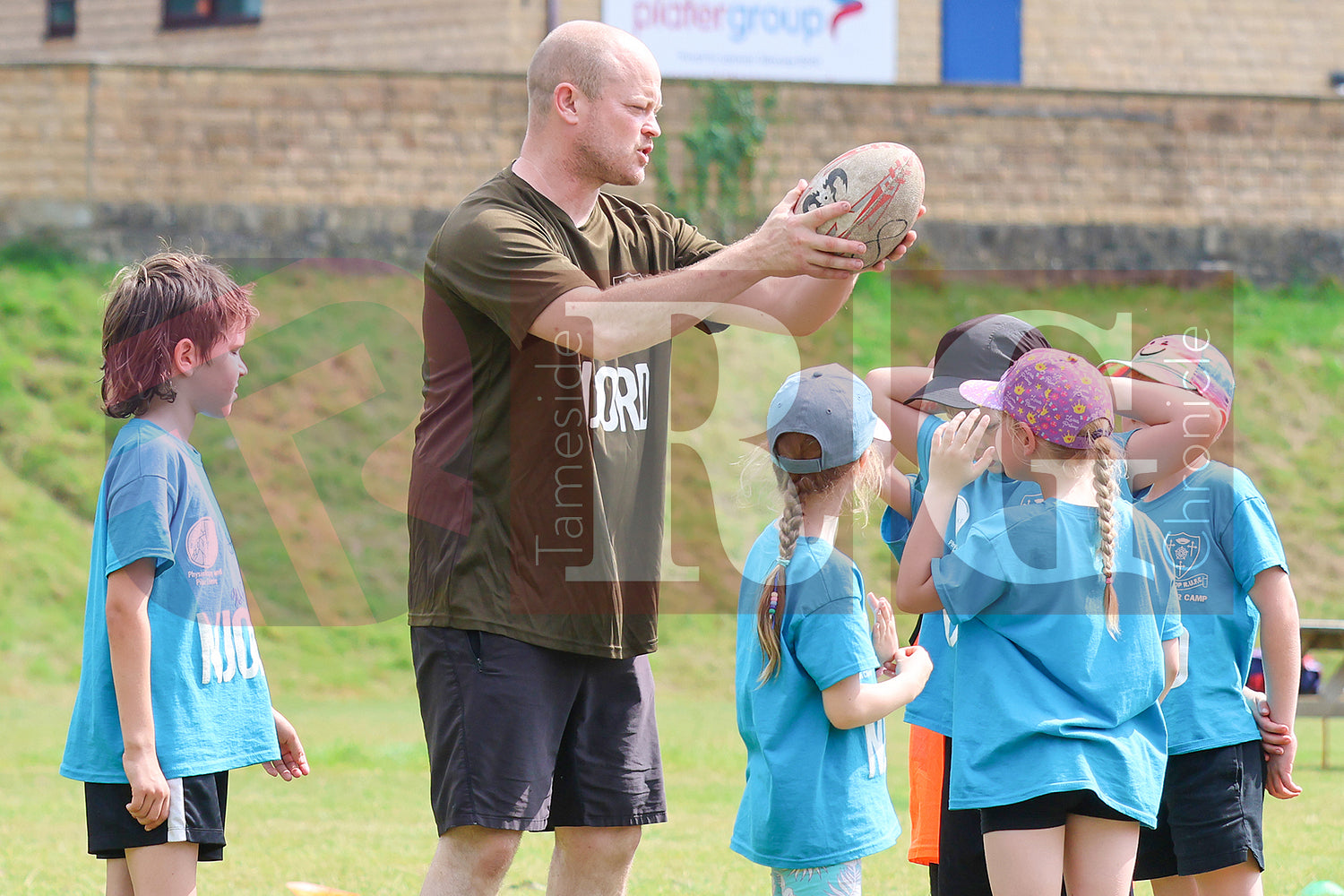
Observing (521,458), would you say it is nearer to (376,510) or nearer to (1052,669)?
(1052,669)

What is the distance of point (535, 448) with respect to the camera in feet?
10.8

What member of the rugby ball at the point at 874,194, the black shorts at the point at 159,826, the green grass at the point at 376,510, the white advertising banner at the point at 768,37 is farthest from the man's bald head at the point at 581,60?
the white advertising banner at the point at 768,37

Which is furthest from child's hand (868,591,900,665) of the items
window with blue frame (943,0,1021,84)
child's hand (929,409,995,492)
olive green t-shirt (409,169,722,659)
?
window with blue frame (943,0,1021,84)

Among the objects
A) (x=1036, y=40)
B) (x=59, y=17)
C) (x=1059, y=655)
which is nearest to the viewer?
(x=1059, y=655)

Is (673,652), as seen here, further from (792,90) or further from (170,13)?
(170,13)

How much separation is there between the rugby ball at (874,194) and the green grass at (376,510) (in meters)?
2.92

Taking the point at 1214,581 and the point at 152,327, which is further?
the point at 1214,581

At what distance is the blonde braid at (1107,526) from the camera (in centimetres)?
310

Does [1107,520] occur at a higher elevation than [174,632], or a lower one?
higher

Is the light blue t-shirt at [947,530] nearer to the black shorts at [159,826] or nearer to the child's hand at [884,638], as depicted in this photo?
the child's hand at [884,638]

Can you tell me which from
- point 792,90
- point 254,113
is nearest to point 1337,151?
point 792,90

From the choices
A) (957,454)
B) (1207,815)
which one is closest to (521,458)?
(957,454)

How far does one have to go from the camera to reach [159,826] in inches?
118

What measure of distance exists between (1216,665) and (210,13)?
22282 millimetres
